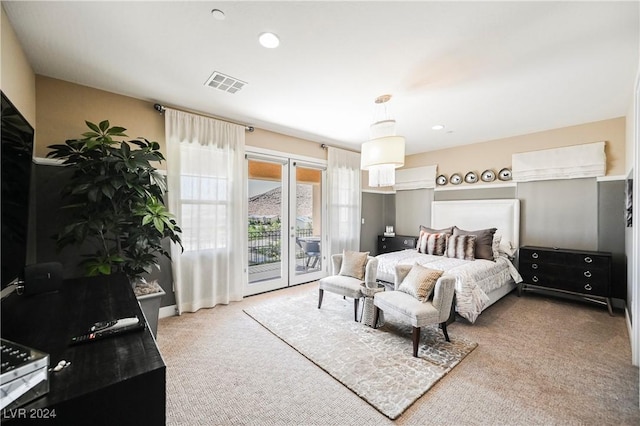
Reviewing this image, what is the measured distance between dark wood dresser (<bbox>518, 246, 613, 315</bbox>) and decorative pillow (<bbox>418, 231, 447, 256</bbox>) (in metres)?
1.17

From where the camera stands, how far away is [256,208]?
4.38 metres

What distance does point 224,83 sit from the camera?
2.85 meters

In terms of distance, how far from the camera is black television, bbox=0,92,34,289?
130 centimetres

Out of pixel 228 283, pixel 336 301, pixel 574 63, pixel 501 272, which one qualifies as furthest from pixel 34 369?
pixel 501 272

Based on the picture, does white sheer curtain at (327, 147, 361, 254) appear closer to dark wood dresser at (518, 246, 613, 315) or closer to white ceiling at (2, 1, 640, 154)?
white ceiling at (2, 1, 640, 154)

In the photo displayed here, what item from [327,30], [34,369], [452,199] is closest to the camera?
[34,369]

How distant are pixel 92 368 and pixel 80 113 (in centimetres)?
315

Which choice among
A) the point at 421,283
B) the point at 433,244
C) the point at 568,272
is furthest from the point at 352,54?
the point at 568,272

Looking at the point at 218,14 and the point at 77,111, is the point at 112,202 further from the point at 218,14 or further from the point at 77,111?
the point at 218,14

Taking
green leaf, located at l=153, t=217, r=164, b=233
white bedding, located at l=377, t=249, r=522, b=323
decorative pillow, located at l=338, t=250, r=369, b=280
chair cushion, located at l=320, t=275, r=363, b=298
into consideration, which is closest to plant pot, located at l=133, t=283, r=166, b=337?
green leaf, located at l=153, t=217, r=164, b=233

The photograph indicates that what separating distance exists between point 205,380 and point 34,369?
5.59 feet

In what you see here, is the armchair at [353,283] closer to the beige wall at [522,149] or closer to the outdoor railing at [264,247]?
the outdoor railing at [264,247]

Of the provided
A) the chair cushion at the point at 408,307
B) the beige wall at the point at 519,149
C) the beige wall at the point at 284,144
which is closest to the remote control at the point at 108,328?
the chair cushion at the point at 408,307

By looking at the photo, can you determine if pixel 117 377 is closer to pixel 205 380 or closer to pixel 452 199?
pixel 205 380
